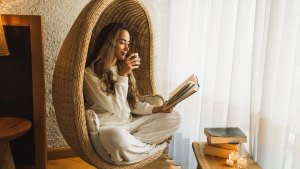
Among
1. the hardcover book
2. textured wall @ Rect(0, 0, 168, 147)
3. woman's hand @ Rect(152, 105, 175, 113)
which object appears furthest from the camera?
textured wall @ Rect(0, 0, 168, 147)

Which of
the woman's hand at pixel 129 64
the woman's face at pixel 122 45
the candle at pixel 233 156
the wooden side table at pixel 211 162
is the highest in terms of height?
the woman's face at pixel 122 45

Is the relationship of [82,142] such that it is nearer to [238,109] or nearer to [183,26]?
[238,109]

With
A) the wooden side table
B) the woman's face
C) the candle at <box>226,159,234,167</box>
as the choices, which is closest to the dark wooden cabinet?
the woman's face

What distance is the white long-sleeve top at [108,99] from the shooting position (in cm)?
178

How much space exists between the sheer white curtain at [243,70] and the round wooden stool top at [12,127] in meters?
1.04

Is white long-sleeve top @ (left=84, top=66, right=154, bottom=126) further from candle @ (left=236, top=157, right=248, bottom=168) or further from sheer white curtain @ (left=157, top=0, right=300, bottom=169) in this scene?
candle @ (left=236, top=157, right=248, bottom=168)

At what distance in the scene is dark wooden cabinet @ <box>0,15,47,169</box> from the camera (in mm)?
1882

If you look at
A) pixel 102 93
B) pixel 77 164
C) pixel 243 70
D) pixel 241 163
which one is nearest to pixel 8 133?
pixel 102 93

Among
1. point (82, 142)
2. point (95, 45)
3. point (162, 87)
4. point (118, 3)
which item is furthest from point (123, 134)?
point (162, 87)

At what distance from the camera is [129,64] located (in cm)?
191

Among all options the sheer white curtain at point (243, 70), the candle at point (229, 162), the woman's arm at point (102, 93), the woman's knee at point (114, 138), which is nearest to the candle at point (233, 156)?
the candle at point (229, 162)

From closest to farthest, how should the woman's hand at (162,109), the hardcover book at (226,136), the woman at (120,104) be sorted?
the hardcover book at (226,136) → the woman at (120,104) → the woman's hand at (162,109)

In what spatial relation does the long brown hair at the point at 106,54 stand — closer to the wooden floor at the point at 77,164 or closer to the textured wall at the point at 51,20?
the textured wall at the point at 51,20

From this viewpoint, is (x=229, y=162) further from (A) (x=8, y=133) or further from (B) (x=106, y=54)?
(A) (x=8, y=133)
